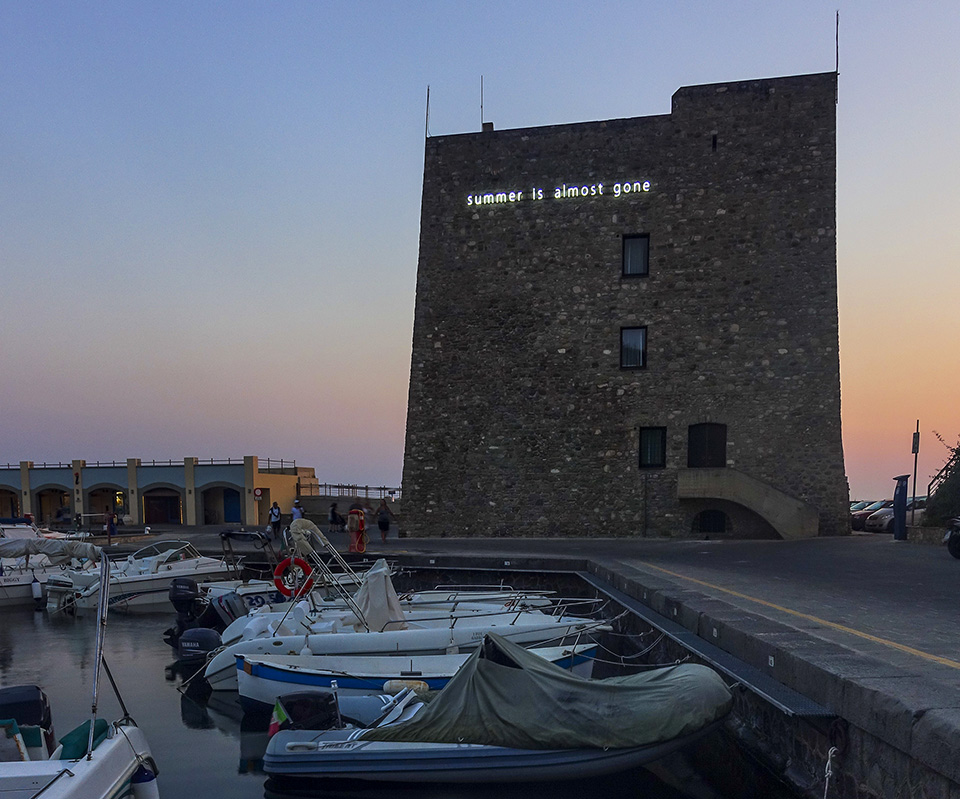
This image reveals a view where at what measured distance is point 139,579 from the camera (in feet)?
69.1

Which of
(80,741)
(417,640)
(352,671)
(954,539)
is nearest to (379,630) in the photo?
(417,640)

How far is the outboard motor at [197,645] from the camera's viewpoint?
1355 centimetres

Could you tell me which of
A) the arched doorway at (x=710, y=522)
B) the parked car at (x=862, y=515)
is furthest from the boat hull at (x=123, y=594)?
the parked car at (x=862, y=515)

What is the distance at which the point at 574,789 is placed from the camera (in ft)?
24.2

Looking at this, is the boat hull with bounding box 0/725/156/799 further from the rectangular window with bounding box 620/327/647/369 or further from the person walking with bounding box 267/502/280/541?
the person walking with bounding box 267/502/280/541

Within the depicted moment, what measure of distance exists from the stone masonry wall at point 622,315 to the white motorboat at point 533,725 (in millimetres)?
17730

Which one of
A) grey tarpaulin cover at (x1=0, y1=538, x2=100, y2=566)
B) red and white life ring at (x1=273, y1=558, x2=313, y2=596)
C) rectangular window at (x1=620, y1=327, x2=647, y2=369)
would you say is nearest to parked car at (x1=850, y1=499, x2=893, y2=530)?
rectangular window at (x1=620, y1=327, x2=647, y2=369)

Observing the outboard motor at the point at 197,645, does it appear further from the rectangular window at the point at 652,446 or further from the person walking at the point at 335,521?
the person walking at the point at 335,521

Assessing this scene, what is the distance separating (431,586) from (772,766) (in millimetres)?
13006

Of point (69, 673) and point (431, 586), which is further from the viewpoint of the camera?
point (431, 586)

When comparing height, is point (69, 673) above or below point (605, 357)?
below

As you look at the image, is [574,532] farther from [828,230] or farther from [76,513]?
[76,513]

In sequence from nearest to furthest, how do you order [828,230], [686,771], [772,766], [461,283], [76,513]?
[772,766], [686,771], [828,230], [461,283], [76,513]

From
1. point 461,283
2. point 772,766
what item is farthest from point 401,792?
point 461,283
